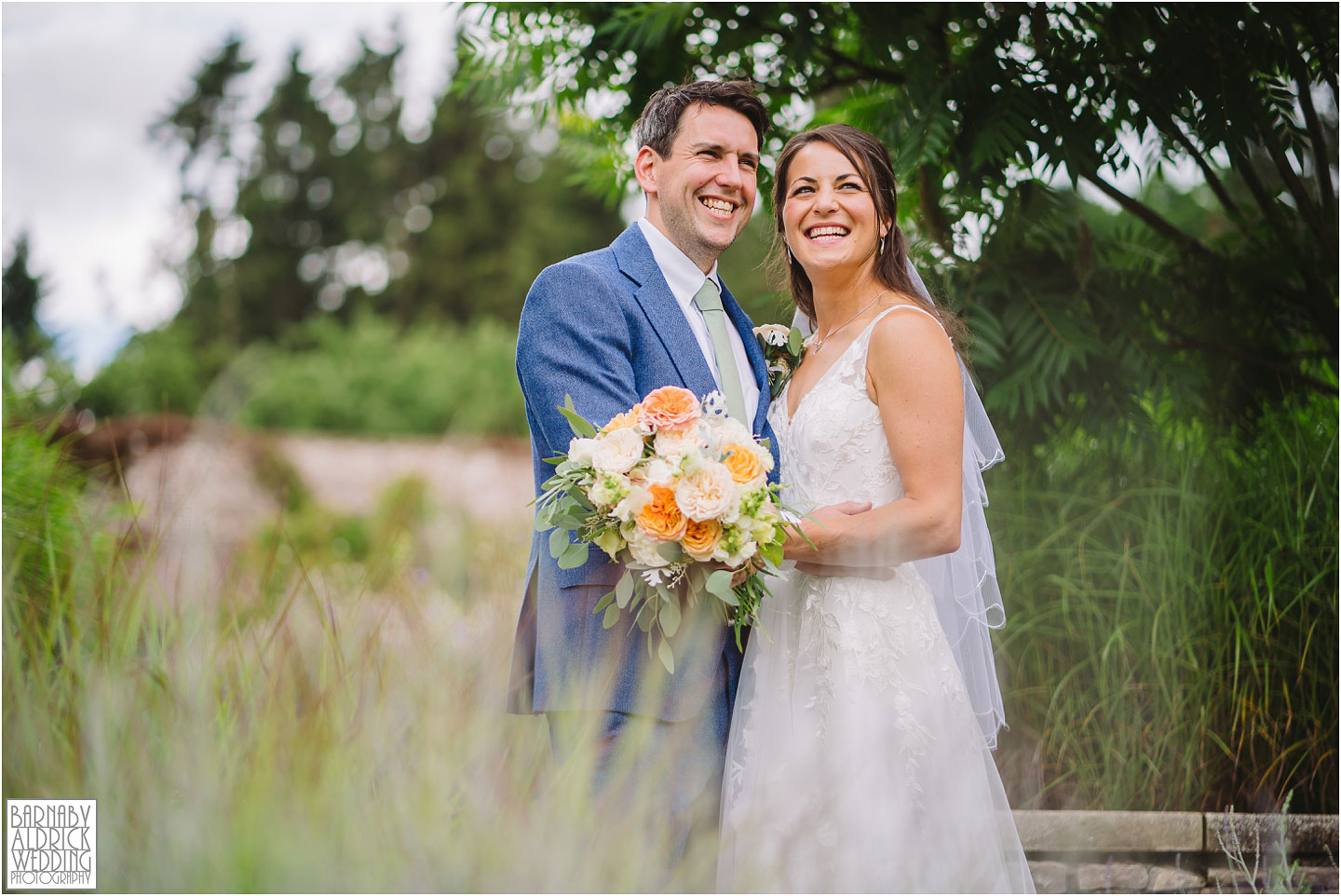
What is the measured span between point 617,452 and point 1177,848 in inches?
129

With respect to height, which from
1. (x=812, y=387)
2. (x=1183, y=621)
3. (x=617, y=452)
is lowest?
(x=1183, y=621)

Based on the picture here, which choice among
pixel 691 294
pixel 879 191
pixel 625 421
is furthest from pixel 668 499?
pixel 879 191

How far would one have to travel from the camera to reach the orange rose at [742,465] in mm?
2277

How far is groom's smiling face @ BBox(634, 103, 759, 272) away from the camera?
3061mm

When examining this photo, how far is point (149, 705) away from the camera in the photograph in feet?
7.55

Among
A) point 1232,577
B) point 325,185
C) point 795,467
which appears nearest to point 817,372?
point 795,467

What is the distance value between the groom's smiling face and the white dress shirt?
0.05 metres

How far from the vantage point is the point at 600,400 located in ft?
8.68

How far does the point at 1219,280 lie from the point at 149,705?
4754 mm

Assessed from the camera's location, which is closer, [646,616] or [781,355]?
[646,616]

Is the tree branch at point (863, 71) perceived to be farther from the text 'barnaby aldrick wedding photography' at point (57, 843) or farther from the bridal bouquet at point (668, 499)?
the text 'barnaby aldrick wedding photography' at point (57, 843)

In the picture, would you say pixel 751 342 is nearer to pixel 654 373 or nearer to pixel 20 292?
pixel 654 373

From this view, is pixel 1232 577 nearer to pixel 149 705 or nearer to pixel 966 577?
pixel 966 577

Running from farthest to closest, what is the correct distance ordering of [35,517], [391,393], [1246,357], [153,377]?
[391,393] → [153,377] → [1246,357] → [35,517]
